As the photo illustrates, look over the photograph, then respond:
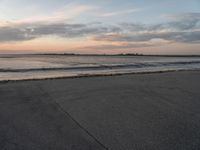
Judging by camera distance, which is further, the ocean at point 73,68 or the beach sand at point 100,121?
the ocean at point 73,68

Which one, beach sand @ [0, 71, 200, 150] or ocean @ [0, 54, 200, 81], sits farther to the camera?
ocean @ [0, 54, 200, 81]

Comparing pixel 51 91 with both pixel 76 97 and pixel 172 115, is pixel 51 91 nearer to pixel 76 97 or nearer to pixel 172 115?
pixel 76 97

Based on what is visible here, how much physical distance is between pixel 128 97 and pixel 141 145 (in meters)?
3.55

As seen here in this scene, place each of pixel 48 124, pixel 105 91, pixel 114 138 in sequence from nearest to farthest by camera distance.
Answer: pixel 114 138 < pixel 48 124 < pixel 105 91

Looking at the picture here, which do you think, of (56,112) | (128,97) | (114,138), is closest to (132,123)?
(114,138)

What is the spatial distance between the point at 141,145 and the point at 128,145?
19 cm

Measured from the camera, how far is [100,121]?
192 inches

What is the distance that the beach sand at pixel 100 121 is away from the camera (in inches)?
149

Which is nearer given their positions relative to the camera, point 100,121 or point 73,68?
point 100,121

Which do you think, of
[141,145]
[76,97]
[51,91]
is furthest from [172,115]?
[51,91]

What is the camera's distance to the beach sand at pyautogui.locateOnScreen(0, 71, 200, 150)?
3.79 m

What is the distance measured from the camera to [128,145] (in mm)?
3725

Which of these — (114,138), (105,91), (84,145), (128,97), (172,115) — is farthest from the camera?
(105,91)

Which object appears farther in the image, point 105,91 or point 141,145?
point 105,91
